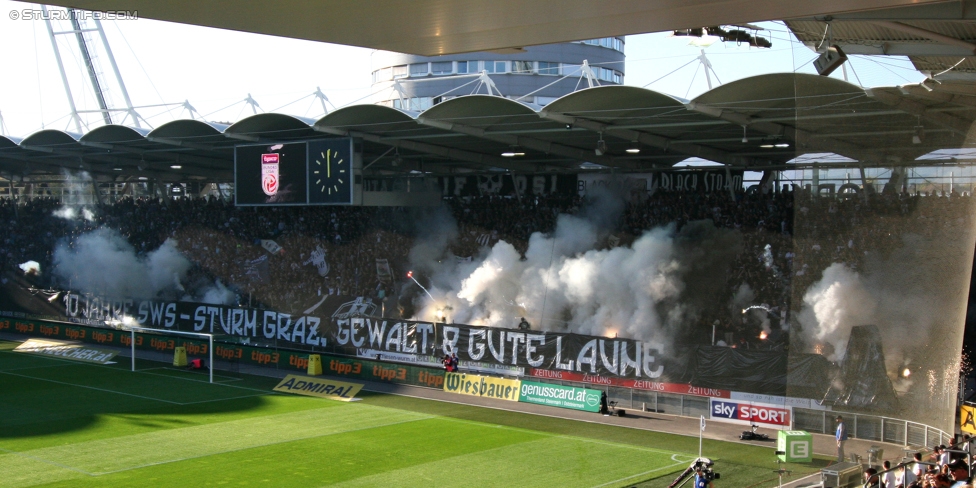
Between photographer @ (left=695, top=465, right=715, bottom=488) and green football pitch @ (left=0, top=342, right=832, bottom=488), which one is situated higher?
photographer @ (left=695, top=465, right=715, bottom=488)

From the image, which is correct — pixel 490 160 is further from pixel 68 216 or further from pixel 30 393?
pixel 68 216

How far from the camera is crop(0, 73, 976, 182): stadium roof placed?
988 centimetres

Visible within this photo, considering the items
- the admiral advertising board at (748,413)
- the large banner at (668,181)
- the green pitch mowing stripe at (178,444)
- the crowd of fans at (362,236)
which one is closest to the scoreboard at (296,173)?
the crowd of fans at (362,236)

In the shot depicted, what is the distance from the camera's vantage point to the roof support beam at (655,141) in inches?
1011

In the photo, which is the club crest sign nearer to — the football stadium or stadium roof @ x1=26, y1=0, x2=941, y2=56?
the football stadium

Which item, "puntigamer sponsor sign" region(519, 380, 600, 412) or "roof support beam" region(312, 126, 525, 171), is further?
"roof support beam" region(312, 126, 525, 171)

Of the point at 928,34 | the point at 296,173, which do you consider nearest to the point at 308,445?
the point at 296,173

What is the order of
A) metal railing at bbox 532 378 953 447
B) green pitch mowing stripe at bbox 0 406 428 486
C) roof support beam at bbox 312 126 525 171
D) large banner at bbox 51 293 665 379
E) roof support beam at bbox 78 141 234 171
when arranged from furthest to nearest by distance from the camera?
roof support beam at bbox 78 141 234 171 < roof support beam at bbox 312 126 525 171 < large banner at bbox 51 293 665 379 < green pitch mowing stripe at bbox 0 406 428 486 < metal railing at bbox 532 378 953 447

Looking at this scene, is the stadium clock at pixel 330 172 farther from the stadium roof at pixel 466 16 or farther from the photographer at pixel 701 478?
the stadium roof at pixel 466 16

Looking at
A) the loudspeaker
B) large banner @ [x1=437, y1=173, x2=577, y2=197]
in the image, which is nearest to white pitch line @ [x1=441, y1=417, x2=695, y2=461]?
the loudspeaker

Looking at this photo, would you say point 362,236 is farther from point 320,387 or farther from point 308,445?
point 308,445

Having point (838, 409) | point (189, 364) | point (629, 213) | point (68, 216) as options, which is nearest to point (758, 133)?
point (629, 213)

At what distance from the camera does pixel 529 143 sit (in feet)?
102

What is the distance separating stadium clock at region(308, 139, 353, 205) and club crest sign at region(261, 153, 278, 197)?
67.0 inches
